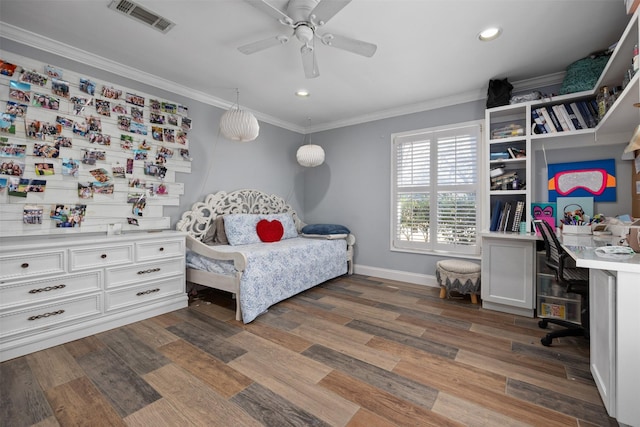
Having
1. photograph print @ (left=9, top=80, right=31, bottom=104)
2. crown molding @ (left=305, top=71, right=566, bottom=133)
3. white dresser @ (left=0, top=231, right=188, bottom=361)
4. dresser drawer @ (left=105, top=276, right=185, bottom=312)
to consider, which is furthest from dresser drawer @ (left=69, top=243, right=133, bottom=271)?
crown molding @ (left=305, top=71, right=566, bottom=133)

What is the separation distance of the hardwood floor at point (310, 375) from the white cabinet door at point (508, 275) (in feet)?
0.52

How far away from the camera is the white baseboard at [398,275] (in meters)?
3.69

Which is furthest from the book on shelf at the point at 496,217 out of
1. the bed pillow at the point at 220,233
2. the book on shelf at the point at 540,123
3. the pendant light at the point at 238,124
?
the bed pillow at the point at 220,233

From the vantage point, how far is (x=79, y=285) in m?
2.24

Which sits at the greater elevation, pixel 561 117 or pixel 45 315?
pixel 561 117

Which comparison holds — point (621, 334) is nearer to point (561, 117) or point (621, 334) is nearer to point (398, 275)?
point (561, 117)

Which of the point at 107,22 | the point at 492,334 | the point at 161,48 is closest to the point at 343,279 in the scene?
the point at 492,334

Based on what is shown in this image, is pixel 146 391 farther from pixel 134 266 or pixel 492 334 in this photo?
pixel 492 334

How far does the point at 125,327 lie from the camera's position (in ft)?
8.05

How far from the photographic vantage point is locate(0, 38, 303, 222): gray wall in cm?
268

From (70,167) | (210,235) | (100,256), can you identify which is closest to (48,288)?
(100,256)

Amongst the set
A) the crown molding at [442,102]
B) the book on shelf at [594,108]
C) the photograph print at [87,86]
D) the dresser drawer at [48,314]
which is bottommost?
the dresser drawer at [48,314]

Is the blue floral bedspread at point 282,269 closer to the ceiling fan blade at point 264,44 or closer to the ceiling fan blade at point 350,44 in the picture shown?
the ceiling fan blade at point 264,44

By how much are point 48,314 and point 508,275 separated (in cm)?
397
